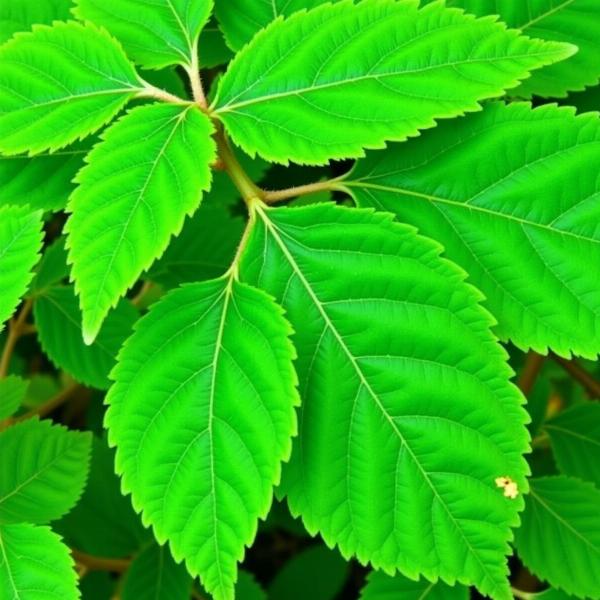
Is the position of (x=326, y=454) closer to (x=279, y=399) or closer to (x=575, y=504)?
(x=279, y=399)

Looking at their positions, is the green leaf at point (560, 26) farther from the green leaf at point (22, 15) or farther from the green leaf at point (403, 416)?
the green leaf at point (22, 15)

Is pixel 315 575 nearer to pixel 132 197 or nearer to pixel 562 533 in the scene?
pixel 562 533

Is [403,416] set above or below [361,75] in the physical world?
below

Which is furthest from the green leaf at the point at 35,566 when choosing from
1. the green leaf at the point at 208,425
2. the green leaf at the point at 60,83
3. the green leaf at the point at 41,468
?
the green leaf at the point at 60,83

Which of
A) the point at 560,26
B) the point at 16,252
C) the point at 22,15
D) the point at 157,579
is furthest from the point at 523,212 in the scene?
the point at 157,579

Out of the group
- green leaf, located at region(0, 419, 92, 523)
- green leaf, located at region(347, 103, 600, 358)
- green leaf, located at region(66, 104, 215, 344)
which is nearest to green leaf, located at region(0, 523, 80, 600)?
green leaf, located at region(0, 419, 92, 523)

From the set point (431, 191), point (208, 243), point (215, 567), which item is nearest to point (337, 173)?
point (208, 243)

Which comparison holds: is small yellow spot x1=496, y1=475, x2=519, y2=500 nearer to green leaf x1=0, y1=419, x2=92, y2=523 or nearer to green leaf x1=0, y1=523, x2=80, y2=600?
green leaf x1=0, y1=523, x2=80, y2=600
